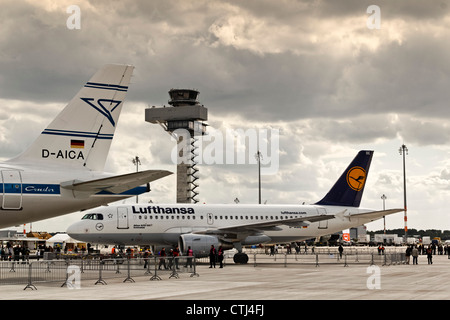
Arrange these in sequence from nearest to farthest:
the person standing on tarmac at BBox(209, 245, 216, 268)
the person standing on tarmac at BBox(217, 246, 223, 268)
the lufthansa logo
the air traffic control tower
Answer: the person standing on tarmac at BBox(217, 246, 223, 268) → the person standing on tarmac at BBox(209, 245, 216, 268) → the lufthansa logo → the air traffic control tower

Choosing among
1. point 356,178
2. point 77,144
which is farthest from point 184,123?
point 77,144

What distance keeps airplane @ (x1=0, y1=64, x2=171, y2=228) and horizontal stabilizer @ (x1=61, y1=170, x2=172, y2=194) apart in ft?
0.13

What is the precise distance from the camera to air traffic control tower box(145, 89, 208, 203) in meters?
127

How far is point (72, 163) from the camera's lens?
997 inches

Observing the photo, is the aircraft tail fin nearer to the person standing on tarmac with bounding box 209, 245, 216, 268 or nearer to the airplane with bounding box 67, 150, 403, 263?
the person standing on tarmac with bounding box 209, 245, 216, 268

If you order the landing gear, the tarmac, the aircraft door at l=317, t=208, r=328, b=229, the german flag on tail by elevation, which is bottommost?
the landing gear

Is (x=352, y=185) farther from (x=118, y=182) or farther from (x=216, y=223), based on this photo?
(x=118, y=182)

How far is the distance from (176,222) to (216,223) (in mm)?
3423

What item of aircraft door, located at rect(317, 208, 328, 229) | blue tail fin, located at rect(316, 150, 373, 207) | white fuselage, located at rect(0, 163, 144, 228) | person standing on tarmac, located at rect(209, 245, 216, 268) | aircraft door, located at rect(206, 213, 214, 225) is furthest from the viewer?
blue tail fin, located at rect(316, 150, 373, 207)

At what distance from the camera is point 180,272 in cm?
3278

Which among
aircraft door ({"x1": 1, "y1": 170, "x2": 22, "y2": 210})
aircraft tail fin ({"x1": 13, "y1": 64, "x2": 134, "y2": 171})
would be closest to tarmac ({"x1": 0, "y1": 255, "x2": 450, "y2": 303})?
aircraft door ({"x1": 1, "y1": 170, "x2": 22, "y2": 210})
